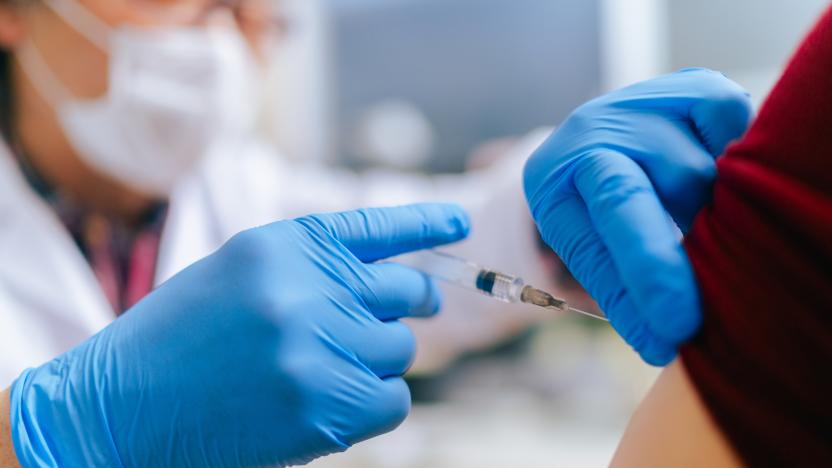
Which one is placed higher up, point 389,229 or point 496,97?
point 389,229

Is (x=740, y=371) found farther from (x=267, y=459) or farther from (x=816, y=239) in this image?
(x=267, y=459)

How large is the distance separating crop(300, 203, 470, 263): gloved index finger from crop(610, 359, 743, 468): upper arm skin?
12.1 inches

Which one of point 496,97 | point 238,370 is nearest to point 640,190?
point 238,370

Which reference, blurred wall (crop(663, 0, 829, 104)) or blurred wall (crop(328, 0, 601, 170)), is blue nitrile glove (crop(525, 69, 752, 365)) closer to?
blurred wall (crop(663, 0, 829, 104))

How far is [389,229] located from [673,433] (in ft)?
1.19

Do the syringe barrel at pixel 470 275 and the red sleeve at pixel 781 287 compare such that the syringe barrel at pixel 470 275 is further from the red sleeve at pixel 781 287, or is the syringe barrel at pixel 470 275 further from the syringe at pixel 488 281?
the red sleeve at pixel 781 287

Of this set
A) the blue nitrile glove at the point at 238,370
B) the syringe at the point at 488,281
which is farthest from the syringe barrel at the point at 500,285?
the blue nitrile glove at the point at 238,370

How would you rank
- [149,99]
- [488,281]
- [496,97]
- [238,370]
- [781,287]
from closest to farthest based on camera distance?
[781,287] → [238,370] → [488,281] → [149,99] → [496,97]

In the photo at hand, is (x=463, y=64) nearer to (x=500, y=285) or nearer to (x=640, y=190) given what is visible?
(x=500, y=285)

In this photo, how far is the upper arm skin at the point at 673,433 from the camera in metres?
0.48

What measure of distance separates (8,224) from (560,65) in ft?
6.36

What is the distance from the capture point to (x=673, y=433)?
1.68 feet

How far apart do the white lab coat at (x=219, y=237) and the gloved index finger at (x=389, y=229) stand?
59 centimetres

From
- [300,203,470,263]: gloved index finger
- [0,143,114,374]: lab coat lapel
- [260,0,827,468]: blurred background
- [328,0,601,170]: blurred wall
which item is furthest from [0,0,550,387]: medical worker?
[328,0,601,170]: blurred wall
